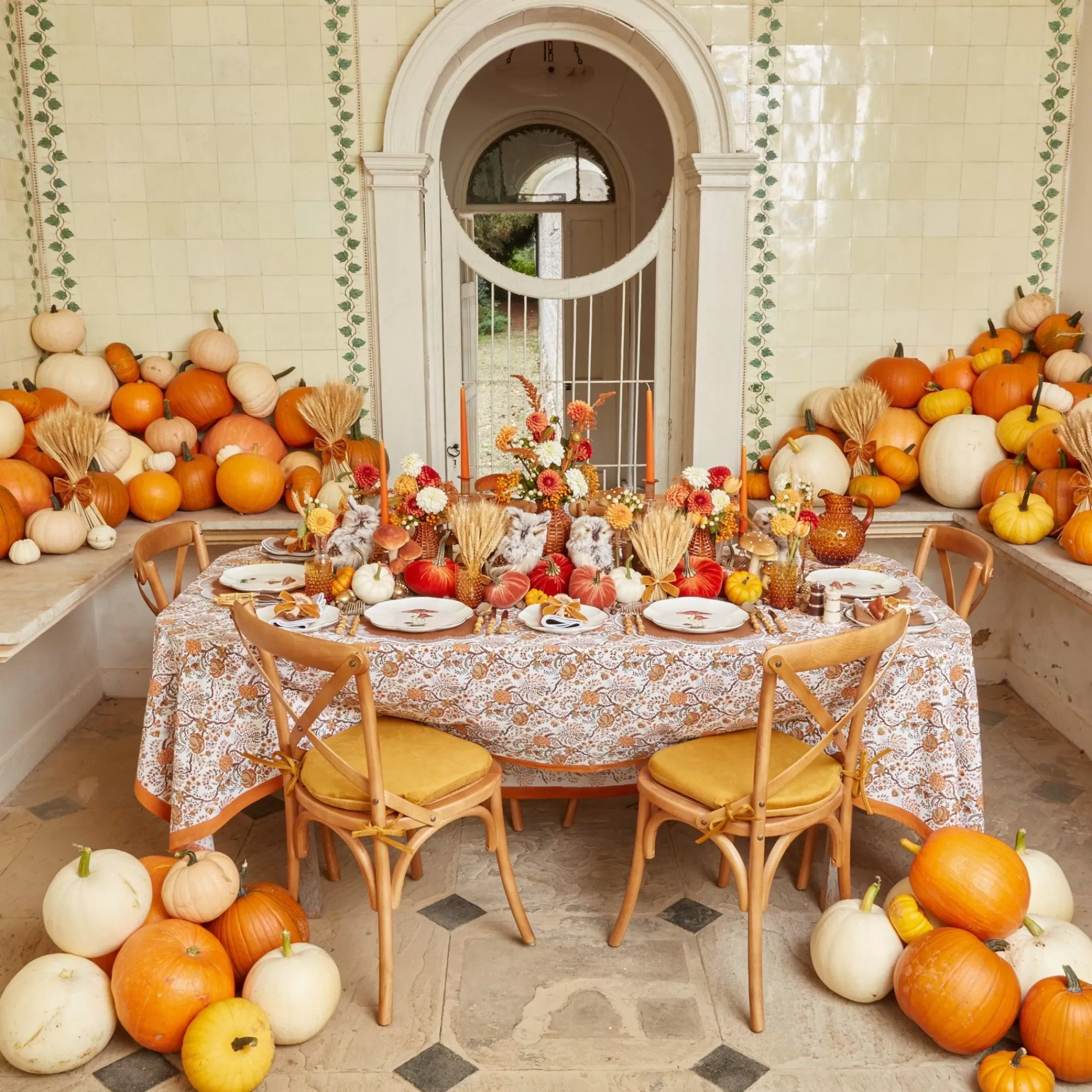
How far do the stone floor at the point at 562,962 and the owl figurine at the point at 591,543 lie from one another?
0.96m

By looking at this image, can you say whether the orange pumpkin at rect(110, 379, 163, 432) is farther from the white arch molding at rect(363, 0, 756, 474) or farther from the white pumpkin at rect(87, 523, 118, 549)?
the white arch molding at rect(363, 0, 756, 474)

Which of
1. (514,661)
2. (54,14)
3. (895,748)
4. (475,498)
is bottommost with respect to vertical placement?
(895,748)

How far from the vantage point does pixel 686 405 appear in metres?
5.11

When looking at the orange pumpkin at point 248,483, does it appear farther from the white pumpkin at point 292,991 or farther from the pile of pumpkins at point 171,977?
the white pumpkin at point 292,991

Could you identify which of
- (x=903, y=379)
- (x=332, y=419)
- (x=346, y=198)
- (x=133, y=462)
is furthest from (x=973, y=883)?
(x=346, y=198)

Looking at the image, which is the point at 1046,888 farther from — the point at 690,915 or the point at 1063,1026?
the point at 690,915

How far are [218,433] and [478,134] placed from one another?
379 cm

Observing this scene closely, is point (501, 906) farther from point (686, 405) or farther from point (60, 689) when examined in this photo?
point (686, 405)

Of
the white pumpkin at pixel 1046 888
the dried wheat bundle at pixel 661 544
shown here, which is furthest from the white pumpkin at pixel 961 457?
the white pumpkin at pixel 1046 888

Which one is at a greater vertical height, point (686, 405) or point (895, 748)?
point (686, 405)

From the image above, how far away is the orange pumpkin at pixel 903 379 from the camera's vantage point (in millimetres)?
4785

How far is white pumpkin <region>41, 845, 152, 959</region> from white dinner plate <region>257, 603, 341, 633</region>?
2.32ft

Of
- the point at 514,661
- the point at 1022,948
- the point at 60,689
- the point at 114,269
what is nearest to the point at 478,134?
the point at 114,269

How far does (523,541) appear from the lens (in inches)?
124
